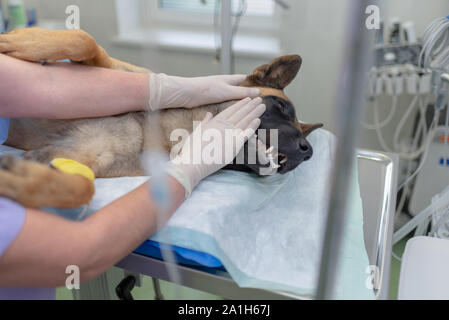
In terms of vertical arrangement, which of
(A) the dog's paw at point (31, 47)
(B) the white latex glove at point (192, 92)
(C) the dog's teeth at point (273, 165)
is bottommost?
(C) the dog's teeth at point (273, 165)

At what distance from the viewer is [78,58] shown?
3.00ft

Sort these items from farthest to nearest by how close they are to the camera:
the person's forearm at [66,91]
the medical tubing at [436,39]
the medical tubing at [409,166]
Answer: the medical tubing at [409,166] → the medical tubing at [436,39] → the person's forearm at [66,91]

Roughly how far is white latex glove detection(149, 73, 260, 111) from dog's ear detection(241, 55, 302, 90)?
60 millimetres

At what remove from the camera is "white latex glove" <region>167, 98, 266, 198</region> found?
89 cm

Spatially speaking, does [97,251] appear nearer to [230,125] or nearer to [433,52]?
[230,125]

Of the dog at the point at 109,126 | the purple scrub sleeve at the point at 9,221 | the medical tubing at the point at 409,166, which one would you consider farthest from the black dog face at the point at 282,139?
the medical tubing at the point at 409,166

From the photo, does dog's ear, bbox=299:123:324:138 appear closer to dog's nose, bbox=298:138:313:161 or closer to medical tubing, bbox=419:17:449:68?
dog's nose, bbox=298:138:313:161

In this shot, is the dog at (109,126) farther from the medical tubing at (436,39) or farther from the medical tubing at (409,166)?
the medical tubing at (409,166)

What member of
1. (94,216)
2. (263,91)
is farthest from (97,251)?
(263,91)

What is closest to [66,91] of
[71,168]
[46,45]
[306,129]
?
[46,45]

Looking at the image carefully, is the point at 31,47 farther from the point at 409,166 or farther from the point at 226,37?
the point at 409,166

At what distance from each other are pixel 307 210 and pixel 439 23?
0.71 m

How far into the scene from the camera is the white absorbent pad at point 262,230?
74 centimetres

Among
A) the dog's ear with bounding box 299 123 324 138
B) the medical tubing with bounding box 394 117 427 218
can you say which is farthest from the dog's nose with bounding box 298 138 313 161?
the medical tubing with bounding box 394 117 427 218
